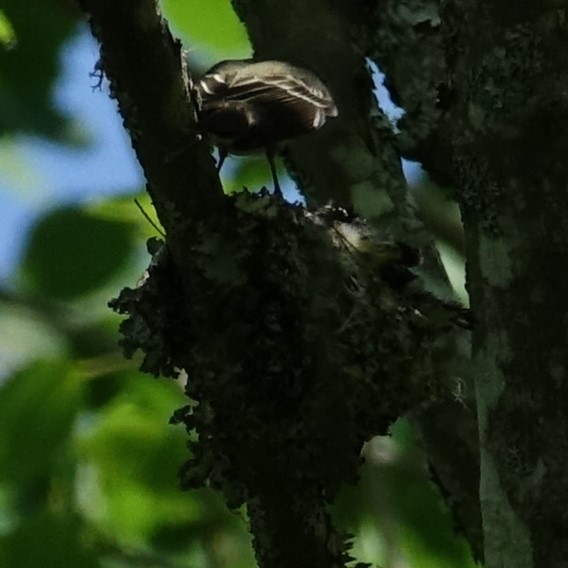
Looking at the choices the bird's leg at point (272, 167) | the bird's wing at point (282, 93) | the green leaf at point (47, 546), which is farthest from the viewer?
the bird's leg at point (272, 167)

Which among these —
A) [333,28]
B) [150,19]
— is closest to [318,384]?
[150,19]

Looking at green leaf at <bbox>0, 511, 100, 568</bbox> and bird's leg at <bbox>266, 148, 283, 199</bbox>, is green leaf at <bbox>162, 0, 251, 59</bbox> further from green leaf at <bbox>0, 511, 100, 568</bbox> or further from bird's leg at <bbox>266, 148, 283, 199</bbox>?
green leaf at <bbox>0, 511, 100, 568</bbox>

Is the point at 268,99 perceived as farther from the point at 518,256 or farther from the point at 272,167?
the point at 518,256

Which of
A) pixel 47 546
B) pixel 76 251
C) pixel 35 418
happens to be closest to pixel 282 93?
pixel 76 251

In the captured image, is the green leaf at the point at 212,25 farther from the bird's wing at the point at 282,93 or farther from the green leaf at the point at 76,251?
the green leaf at the point at 76,251

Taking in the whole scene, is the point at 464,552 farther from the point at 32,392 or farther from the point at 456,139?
the point at 456,139

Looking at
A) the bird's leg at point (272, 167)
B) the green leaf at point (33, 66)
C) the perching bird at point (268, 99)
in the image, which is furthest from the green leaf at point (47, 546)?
the green leaf at point (33, 66)
